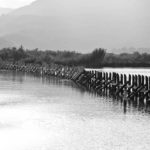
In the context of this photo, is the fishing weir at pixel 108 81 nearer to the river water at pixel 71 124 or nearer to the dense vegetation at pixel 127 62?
the river water at pixel 71 124

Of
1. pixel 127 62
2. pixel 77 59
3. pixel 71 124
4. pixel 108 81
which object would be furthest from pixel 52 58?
pixel 71 124

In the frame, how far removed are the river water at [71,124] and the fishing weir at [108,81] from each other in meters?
1.96

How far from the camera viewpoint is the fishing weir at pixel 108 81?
135 feet

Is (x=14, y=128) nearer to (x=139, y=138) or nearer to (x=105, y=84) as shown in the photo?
(x=139, y=138)

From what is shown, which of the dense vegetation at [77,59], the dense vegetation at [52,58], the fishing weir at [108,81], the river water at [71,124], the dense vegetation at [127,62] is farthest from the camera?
the dense vegetation at [127,62]

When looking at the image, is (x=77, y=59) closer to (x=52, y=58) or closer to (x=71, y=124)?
(x=52, y=58)

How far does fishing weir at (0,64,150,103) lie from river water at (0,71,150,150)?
1.96m

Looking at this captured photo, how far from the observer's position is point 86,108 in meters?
35.6

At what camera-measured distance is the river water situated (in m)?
22.6

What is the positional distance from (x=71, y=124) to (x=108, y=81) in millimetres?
24996

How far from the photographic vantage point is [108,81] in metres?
52.5

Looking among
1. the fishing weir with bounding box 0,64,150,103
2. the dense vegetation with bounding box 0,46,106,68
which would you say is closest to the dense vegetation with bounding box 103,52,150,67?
the dense vegetation with bounding box 0,46,106,68

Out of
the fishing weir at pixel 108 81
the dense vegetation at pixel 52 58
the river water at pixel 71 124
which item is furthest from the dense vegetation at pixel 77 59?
the river water at pixel 71 124

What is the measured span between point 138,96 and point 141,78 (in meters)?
3.14
